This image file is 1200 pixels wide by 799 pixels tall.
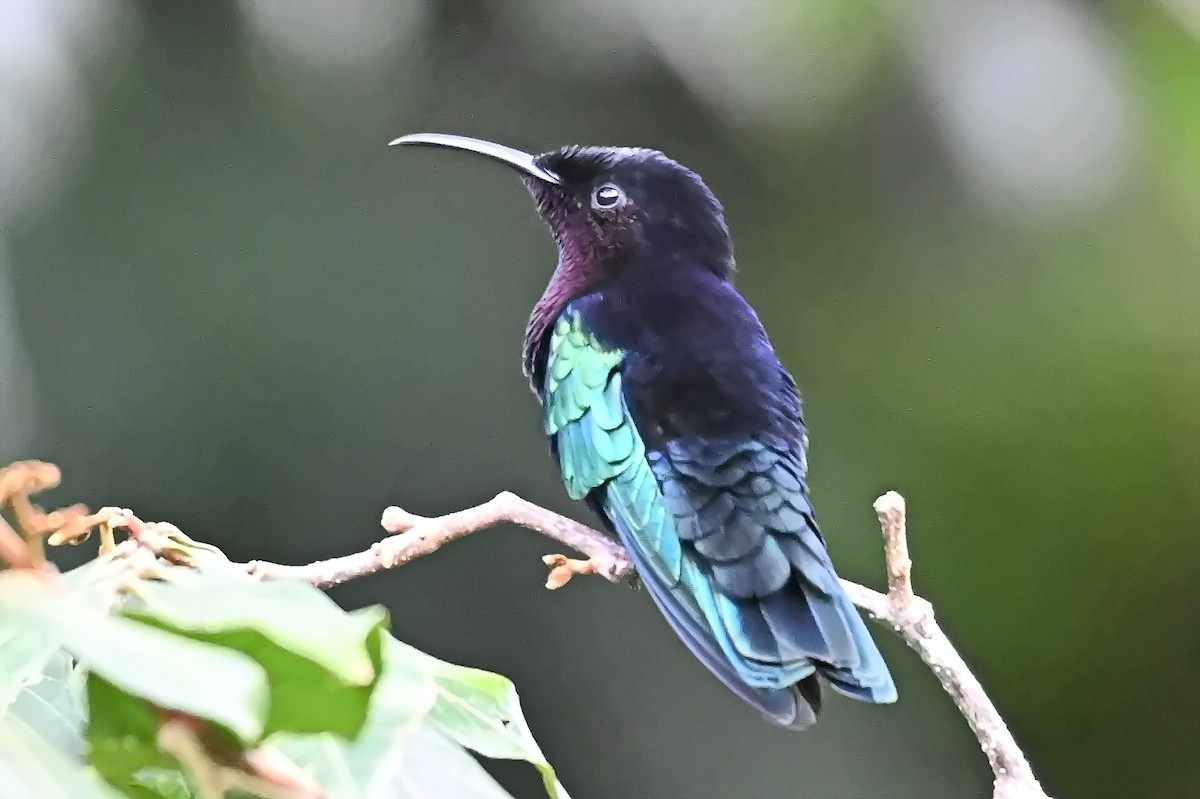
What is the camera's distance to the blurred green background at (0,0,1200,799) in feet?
2.87

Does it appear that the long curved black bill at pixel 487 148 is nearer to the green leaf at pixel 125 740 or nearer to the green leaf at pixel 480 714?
the green leaf at pixel 480 714

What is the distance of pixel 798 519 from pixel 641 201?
365 millimetres

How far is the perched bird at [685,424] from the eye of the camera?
77 centimetres

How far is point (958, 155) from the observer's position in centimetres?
102

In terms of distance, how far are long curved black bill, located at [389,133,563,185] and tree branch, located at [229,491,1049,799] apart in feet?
1.02

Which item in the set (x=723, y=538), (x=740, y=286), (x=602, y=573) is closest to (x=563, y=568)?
(x=602, y=573)

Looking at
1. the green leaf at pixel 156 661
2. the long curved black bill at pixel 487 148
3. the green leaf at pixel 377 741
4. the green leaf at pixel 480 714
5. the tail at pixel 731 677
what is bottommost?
the tail at pixel 731 677

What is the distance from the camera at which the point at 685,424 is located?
87 centimetres

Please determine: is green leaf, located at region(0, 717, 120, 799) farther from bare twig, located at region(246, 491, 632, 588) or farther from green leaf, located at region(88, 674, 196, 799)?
bare twig, located at region(246, 491, 632, 588)

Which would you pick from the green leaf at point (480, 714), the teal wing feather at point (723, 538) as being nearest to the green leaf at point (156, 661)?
the green leaf at point (480, 714)

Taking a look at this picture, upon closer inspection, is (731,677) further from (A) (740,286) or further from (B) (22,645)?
(B) (22,645)

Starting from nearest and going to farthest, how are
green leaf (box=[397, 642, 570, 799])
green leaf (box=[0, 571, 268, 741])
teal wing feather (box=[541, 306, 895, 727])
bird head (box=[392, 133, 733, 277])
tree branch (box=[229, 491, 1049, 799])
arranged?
1. green leaf (box=[0, 571, 268, 741])
2. green leaf (box=[397, 642, 570, 799])
3. teal wing feather (box=[541, 306, 895, 727])
4. tree branch (box=[229, 491, 1049, 799])
5. bird head (box=[392, 133, 733, 277])

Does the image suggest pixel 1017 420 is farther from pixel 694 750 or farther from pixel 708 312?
pixel 694 750

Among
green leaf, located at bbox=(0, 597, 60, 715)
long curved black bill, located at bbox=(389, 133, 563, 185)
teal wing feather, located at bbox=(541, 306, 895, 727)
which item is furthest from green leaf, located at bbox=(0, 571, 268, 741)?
long curved black bill, located at bbox=(389, 133, 563, 185)
